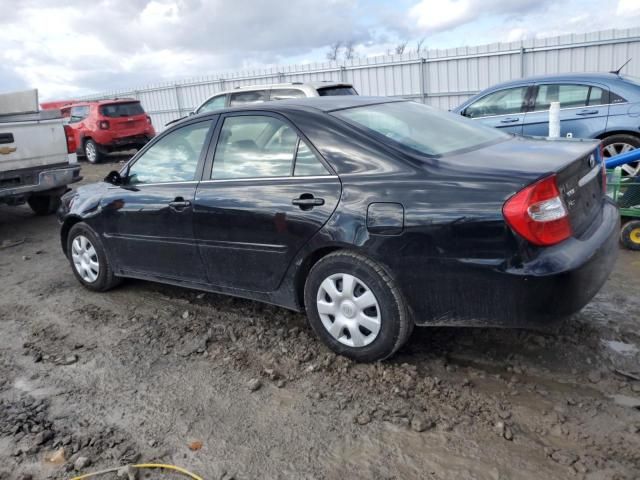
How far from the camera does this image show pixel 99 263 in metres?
5.03

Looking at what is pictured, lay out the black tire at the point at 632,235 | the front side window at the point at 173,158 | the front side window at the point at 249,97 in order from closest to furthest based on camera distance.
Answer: the front side window at the point at 173,158
the black tire at the point at 632,235
the front side window at the point at 249,97

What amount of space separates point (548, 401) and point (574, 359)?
530 mm

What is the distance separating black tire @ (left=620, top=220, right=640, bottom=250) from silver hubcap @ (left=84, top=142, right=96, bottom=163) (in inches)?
546

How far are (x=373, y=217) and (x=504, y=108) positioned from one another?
612 cm

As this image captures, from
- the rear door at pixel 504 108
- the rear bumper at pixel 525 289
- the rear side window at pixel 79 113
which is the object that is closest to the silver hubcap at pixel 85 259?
the rear bumper at pixel 525 289

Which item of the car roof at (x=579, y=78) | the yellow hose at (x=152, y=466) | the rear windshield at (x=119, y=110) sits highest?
the rear windshield at (x=119, y=110)

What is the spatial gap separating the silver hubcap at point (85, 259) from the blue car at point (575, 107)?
231 inches

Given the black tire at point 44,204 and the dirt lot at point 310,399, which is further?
the black tire at point 44,204

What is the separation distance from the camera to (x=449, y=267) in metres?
2.99

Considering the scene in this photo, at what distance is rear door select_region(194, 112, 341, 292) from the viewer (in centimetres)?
348

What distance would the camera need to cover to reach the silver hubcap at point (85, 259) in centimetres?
511

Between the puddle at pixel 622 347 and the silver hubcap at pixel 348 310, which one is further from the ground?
the silver hubcap at pixel 348 310

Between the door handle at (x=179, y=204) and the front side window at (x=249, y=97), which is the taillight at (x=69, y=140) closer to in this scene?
the front side window at (x=249, y=97)

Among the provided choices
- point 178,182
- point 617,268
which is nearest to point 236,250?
point 178,182
